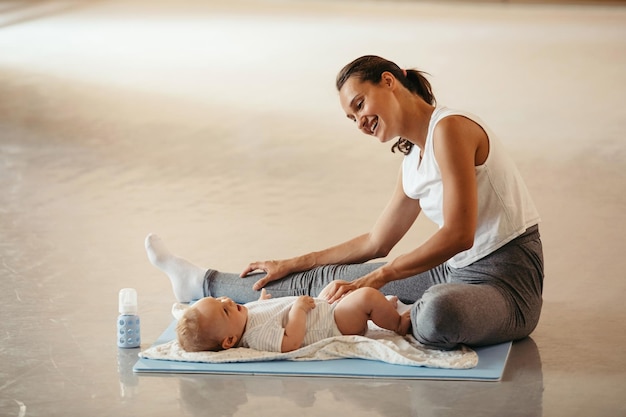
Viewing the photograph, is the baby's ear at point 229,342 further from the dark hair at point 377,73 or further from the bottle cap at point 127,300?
the dark hair at point 377,73

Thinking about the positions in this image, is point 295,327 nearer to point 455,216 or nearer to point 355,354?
point 355,354

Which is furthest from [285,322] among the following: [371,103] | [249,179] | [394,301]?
[249,179]

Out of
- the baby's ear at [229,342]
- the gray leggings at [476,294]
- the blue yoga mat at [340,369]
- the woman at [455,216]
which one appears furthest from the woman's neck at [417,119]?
the baby's ear at [229,342]

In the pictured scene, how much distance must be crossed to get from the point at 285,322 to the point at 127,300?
0.48 meters

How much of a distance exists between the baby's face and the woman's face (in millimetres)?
636

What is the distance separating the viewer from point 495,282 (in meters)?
3.12

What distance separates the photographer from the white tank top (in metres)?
3.11

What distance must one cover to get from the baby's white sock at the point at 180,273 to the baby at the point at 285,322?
0.56 metres

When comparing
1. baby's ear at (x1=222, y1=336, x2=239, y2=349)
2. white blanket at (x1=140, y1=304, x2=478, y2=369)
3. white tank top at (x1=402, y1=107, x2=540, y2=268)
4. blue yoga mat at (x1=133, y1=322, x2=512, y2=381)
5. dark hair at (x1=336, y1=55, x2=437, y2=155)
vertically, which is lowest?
blue yoga mat at (x1=133, y1=322, x2=512, y2=381)

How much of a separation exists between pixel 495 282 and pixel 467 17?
373 inches

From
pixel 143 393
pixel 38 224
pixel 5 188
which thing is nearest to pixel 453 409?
pixel 143 393

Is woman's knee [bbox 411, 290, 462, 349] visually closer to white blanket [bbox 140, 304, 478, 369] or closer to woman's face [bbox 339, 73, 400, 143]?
white blanket [bbox 140, 304, 478, 369]

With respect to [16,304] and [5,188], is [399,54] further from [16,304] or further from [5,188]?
[16,304]

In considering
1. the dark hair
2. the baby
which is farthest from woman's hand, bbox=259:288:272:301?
the dark hair
